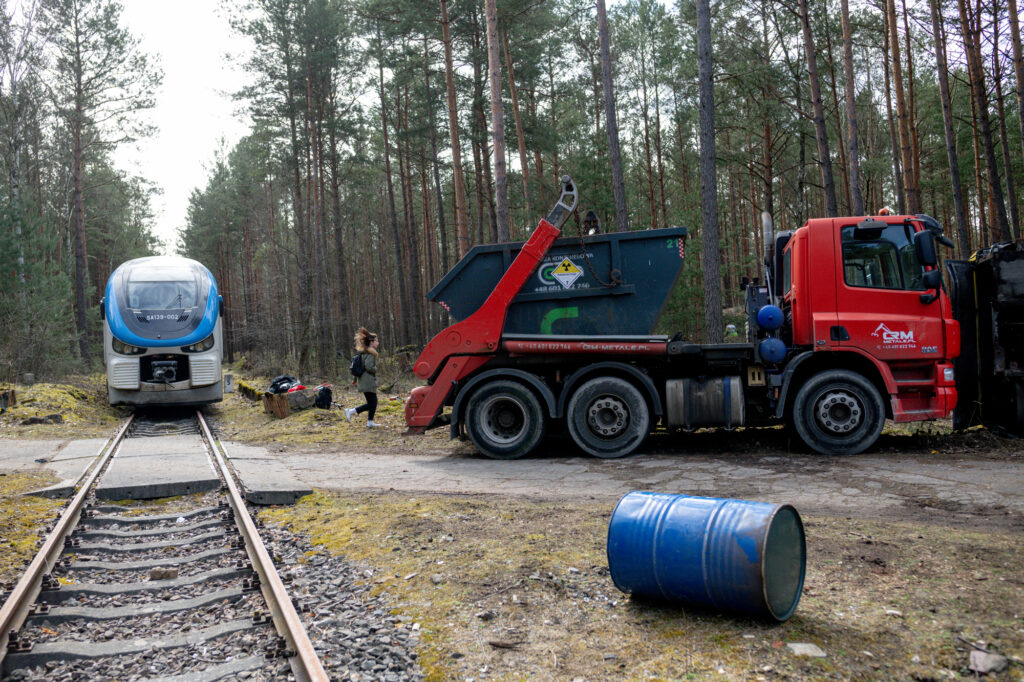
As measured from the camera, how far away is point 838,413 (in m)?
9.33

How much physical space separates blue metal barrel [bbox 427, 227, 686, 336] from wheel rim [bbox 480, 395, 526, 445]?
101 cm

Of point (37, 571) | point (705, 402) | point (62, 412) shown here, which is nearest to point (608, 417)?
point (705, 402)

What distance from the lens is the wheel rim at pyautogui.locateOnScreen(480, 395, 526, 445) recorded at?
1013cm

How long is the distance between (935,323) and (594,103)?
22987mm

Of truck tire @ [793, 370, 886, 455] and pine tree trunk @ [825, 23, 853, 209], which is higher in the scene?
pine tree trunk @ [825, 23, 853, 209]

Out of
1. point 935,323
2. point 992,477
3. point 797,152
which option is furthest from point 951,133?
point 992,477

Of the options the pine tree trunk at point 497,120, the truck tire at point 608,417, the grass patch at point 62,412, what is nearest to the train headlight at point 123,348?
the grass patch at point 62,412

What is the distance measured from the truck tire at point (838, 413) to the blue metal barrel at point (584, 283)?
2182 mm

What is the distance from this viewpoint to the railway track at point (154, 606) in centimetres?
381

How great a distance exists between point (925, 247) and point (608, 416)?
168 inches

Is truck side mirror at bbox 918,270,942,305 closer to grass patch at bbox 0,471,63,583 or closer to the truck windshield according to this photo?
the truck windshield

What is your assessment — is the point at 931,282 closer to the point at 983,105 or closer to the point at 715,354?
the point at 715,354

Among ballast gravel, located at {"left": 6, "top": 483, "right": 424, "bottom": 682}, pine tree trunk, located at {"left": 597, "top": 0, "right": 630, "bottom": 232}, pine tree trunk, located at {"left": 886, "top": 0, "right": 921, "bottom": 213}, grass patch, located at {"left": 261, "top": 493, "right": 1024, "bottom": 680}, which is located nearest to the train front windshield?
pine tree trunk, located at {"left": 597, "top": 0, "right": 630, "bottom": 232}

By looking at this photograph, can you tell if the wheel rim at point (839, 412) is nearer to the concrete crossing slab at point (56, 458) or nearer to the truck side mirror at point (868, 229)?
the truck side mirror at point (868, 229)
